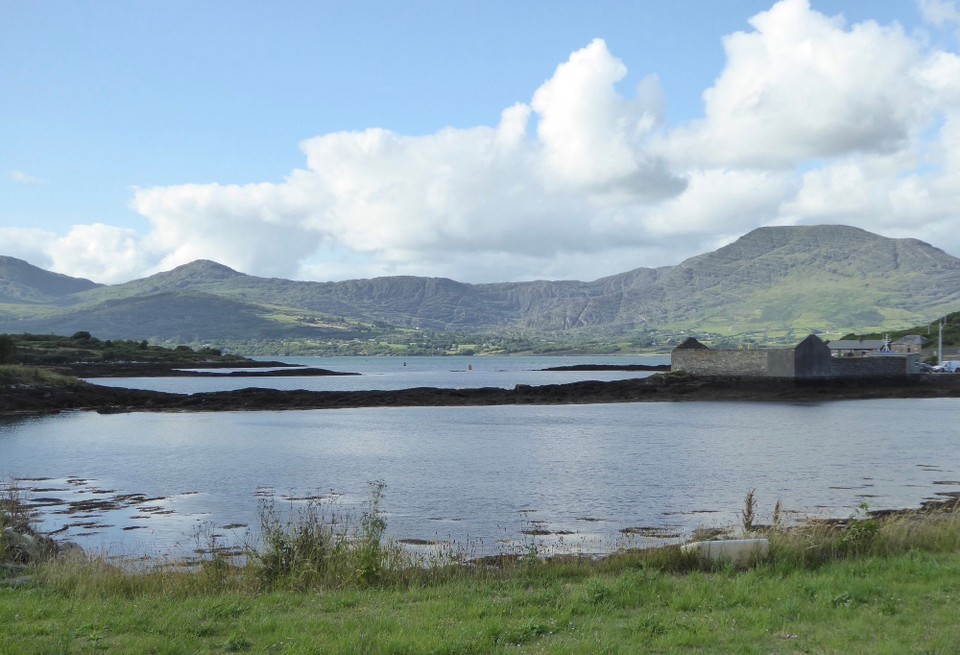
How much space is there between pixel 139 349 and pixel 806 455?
5883 inches

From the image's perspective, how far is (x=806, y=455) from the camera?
41281mm

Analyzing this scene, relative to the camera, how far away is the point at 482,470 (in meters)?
36.6

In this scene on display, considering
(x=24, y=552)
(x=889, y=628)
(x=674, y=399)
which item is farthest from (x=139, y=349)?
(x=889, y=628)

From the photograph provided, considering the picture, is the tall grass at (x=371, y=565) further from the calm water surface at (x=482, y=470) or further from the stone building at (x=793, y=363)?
the stone building at (x=793, y=363)

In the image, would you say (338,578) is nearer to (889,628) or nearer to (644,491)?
(889,628)

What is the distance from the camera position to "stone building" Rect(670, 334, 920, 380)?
89.8 m

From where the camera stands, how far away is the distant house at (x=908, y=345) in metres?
152

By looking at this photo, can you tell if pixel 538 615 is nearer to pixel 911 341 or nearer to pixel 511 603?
pixel 511 603

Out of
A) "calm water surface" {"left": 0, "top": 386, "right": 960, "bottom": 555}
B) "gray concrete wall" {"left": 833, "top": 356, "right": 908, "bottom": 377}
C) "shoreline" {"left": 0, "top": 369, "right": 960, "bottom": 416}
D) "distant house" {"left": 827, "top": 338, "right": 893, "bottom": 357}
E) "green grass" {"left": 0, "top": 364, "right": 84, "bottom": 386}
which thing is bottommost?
"calm water surface" {"left": 0, "top": 386, "right": 960, "bottom": 555}

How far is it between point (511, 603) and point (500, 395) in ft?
257

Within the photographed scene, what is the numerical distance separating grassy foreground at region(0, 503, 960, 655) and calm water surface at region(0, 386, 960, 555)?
6.36 metres

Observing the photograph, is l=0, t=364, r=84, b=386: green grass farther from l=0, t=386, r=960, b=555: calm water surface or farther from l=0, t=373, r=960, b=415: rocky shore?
l=0, t=386, r=960, b=555: calm water surface

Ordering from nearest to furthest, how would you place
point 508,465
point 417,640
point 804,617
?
point 417,640
point 804,617
point 508,465

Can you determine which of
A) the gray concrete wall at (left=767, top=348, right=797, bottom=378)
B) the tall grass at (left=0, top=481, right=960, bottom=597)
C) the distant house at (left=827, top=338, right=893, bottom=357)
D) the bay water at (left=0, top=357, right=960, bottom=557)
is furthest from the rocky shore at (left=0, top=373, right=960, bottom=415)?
the tall grass at (left=0, top=481, right=960, bottom=597)
